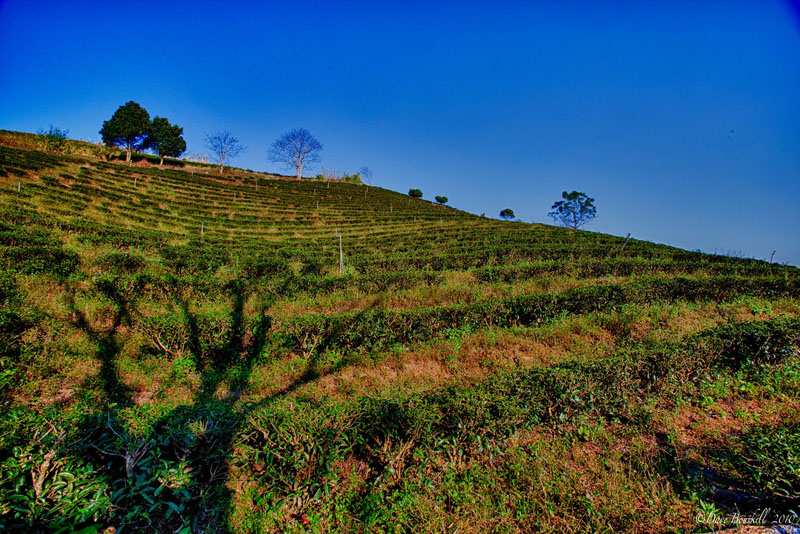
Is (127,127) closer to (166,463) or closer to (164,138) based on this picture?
(164,138)

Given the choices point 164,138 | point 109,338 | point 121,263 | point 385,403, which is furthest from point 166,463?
point 164,138

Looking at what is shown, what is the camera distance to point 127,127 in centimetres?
4966

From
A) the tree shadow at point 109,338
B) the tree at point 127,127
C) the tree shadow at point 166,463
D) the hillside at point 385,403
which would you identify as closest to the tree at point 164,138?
the tree at point 127,127

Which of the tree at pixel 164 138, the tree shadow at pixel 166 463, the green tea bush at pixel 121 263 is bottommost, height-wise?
the tree shadow at pixel 166 463

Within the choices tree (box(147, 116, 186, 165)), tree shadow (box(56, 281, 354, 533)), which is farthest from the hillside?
tree (box(147, 116, 186, 165))

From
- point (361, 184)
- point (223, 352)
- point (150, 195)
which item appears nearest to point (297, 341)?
point (223, 352)

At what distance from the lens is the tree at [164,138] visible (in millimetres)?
52438

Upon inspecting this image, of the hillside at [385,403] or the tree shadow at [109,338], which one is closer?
the hillside at [385,403]

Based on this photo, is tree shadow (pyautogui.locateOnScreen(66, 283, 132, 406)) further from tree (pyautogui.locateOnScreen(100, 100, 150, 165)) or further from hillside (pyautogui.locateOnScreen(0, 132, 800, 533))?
tree (pyautogui.locateOnScreen(100, 100, 150, 165))

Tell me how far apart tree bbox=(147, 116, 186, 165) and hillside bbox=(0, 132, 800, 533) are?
53564 mm

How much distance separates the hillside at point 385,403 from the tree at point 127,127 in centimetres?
5385

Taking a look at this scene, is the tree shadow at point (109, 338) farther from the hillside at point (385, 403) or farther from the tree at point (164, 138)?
the tree at point (164, 138)

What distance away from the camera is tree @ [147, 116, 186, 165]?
172 ft

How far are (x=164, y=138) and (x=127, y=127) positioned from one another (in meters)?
4.84
